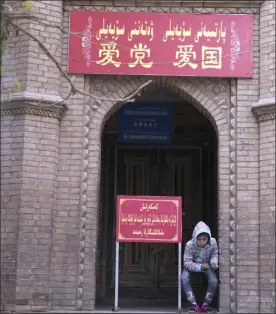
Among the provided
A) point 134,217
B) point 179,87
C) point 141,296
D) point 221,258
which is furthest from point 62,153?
point 141,296

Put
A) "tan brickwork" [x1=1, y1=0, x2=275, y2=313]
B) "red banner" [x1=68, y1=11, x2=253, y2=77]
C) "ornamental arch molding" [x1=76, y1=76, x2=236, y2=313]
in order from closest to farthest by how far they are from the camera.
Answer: "tan brickwork" [x1=1, y1=0, x2=275, y2=313], "ornamental arch molding" [x1=76, y1=76, x2=236, y2=313], "red banner" [x1=68, y1=11, x2=253, y2=77]

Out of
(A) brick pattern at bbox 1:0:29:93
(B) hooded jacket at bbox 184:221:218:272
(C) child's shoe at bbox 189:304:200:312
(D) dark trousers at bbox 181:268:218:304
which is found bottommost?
(C) child's shoe at bbox 189:304:200:312

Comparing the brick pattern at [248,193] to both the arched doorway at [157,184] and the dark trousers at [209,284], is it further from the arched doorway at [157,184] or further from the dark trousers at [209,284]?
the arched doorway at [157,184]

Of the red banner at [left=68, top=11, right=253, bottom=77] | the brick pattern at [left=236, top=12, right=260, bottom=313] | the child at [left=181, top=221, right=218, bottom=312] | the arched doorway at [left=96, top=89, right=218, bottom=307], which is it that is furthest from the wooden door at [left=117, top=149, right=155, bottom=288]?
the brick pattern at [left=236, top=12, right=260, bottom=313]

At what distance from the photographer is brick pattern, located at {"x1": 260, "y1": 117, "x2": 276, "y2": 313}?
7.97 meters

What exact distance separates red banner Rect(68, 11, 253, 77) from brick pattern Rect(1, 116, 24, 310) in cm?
121

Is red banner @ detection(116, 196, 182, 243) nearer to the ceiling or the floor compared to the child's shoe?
nearer to the ceiling

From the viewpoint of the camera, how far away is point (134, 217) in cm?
829

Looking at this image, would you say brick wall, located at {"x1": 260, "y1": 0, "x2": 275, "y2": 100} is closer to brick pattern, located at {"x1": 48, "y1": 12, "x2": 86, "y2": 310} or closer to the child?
the child

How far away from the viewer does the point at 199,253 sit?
27.6 ft

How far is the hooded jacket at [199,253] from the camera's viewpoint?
829cm

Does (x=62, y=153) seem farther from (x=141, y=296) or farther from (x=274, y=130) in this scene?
(x=141, y=296)

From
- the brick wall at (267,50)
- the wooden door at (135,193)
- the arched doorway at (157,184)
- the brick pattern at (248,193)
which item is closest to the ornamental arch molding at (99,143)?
the brick pattern at (248,193)

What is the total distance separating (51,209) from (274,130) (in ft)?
10.7
